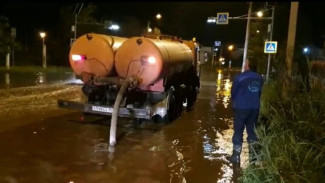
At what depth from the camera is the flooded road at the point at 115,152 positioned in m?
7.00

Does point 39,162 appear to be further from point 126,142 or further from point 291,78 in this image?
point 291,78

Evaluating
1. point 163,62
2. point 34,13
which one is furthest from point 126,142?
point 34,13

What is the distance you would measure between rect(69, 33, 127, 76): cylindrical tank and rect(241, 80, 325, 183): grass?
450 centimetres

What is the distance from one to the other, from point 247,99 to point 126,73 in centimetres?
376

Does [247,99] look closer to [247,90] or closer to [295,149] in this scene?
[247,90]

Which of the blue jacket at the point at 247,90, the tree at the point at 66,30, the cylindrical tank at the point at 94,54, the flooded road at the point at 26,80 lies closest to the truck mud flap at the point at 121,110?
the cylindrical tank at the point at 94,54

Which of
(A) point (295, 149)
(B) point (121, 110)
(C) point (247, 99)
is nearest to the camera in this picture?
(A) point (295, 149)

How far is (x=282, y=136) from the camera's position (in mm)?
6633

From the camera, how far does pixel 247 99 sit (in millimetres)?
7965

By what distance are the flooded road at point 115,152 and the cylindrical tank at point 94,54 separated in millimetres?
1477

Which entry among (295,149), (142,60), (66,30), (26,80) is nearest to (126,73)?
(142,60)

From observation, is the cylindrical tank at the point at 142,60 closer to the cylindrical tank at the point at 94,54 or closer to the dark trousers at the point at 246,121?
the cylindrical tank at the point at 94,54

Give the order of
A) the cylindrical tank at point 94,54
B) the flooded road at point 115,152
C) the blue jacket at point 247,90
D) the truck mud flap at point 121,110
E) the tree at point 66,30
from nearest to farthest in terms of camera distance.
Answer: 1. the flooded road at point 115,152
2. the blue jacket at point 247,90
3. the truck mud flap at point 121,110
4. the cylindrical tank at point 94,54
5. the tree at point 66,30

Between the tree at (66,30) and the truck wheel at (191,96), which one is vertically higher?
the tree at (66,30)
